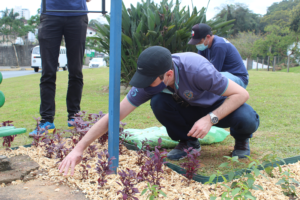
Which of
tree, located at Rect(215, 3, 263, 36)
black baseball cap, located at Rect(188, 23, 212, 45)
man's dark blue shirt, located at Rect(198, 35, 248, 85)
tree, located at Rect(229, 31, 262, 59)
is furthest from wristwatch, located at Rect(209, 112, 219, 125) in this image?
tree, located at Rect(215, 3, 263, 36)

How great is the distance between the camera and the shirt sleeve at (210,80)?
197 cm

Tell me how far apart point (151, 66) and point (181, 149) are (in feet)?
3.74

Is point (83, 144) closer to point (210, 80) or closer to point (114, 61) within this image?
point (114, 61)

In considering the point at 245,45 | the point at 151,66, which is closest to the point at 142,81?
the point at 151,66

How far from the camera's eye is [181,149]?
2.65m

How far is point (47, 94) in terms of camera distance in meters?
3.22

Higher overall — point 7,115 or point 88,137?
point 88,137

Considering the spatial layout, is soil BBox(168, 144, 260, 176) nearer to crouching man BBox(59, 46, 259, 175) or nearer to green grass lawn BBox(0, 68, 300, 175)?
green grass lawn BBox(0, 68, 300, 175)

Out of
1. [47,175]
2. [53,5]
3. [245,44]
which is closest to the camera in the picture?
[47,175]

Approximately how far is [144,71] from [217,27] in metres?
5.19

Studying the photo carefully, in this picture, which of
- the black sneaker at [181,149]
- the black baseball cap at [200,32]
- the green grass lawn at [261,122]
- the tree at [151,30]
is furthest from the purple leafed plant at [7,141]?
the tree at [151,30]

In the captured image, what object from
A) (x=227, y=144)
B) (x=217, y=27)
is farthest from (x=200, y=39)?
(x=217, y=27)

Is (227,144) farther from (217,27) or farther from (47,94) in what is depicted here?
(217,27)

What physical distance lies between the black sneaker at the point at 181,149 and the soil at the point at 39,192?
0.96m
